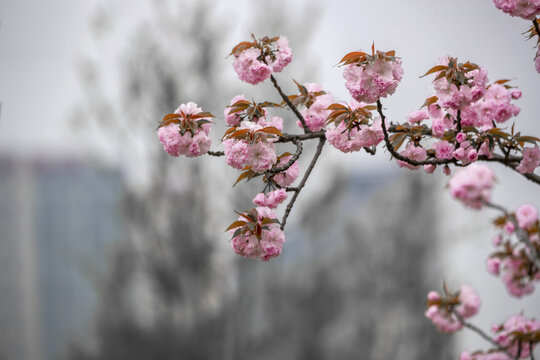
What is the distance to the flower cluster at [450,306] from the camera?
1701 mm

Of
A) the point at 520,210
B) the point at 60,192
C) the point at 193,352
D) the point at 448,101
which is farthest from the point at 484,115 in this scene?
the point at 60,192

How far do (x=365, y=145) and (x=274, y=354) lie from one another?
4343 mm

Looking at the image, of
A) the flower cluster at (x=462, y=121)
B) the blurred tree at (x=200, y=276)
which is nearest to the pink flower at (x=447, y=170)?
the flower cluster at (x=462, y=121)

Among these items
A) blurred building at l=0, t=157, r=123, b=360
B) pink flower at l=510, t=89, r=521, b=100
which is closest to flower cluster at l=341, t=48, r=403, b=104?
pink flower at l=510, t=89, r=521, b=100

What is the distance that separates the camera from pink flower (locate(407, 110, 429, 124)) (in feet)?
4.27

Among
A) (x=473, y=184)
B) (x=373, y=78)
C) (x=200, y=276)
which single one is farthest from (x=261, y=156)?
(x=200, y=276)

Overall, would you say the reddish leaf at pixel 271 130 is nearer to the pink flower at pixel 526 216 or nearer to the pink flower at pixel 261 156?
the pink flower at pixel 261 156

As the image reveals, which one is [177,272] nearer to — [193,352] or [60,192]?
[193,352]

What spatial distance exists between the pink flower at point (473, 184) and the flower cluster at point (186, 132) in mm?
675

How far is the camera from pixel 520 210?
1760 millimetres

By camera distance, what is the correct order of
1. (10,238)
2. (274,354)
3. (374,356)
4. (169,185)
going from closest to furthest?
1. (169,185)
2. (274,354)
3. (374,356)
4. (10,238)

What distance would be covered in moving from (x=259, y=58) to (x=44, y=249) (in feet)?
25.6

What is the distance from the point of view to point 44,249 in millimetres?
8164

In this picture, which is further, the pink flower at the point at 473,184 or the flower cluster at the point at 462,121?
the pink flower at the point at 473,184
